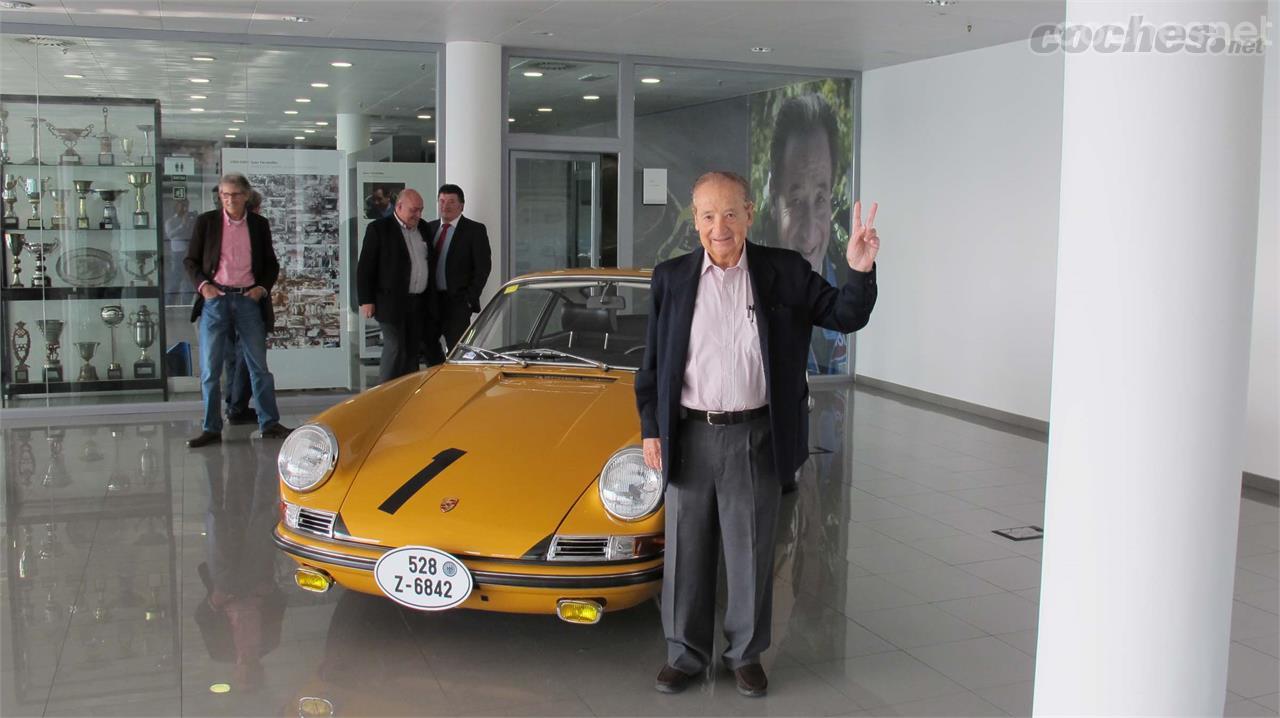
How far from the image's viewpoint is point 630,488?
12.1 ft

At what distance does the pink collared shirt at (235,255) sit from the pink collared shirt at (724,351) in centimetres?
473

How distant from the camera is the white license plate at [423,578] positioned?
3.54 m

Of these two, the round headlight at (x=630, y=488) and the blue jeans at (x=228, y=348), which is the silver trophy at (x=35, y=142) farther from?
the round headlight at (x=630, y=488)

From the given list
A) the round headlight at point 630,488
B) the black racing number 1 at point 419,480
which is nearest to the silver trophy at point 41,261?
the black racing number 1 at point 419,480

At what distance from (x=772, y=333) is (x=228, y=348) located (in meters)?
5.27

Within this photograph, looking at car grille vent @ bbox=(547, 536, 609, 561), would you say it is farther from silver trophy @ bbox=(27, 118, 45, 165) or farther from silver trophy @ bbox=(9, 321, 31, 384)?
silver trophy @ bbox=(27, 118, 45, 165)

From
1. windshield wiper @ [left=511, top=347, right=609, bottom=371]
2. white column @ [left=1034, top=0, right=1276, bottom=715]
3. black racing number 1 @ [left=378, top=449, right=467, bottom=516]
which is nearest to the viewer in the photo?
white column @ [left=1034, top=0, right=1276, bottom=715]

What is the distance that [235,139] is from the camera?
9.13m

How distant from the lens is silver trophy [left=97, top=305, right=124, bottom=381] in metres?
8.97

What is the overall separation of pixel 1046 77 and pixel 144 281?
7.23 meters

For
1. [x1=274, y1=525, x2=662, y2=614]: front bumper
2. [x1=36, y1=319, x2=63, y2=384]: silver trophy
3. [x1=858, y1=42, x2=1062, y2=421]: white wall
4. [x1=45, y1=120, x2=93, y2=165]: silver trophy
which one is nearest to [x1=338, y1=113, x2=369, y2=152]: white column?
[x1=45, y1=120, x2=93, y2=165]: silver trophy

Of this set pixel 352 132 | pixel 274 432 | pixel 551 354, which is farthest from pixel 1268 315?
pixel 352 132

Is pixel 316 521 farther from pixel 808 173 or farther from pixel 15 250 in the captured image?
pixel 808 173

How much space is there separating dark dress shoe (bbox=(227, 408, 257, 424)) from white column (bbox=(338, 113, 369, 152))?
250cm
